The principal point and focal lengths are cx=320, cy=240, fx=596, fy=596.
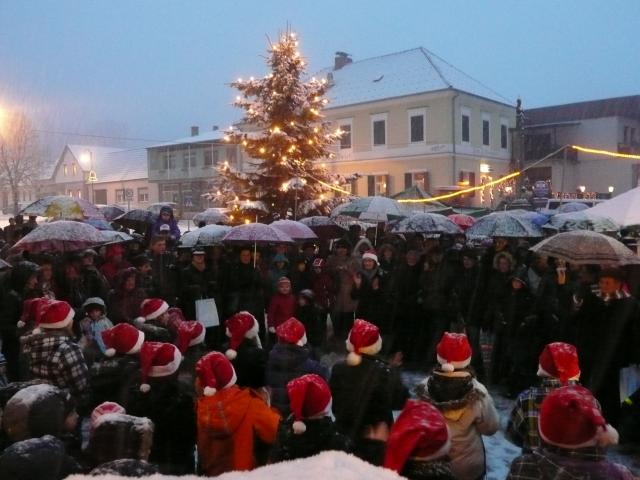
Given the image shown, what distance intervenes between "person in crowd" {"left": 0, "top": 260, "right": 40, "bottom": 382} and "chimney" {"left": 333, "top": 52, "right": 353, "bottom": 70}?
126 ft

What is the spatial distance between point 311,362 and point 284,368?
10.0 inches

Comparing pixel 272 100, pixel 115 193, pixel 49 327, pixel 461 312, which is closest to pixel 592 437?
pixel 49 327

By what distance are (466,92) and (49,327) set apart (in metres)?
33.6

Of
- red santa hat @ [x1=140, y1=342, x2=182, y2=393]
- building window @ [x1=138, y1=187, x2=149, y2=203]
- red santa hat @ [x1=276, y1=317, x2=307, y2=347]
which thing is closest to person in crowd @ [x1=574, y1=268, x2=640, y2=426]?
red santa hat @ [x1=276, y1=317, x2=307, y2=347]

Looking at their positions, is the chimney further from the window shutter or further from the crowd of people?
the crowd of people

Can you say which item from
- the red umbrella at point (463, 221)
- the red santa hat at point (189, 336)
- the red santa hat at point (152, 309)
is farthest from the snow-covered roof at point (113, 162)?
the red santa hat at point (189, 336)

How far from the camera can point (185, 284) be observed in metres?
8.97

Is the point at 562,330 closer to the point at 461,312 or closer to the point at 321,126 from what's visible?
the point at 461,312

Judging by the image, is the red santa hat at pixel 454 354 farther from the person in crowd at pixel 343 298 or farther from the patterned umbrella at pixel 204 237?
the patterned umbrella at pixel 204 237

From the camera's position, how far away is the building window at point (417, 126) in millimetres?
35281

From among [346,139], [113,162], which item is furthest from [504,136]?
[113,162]

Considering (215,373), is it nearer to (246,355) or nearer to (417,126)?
(246,355)

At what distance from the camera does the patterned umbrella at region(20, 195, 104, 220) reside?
1186 cm

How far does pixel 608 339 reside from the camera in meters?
5.81
